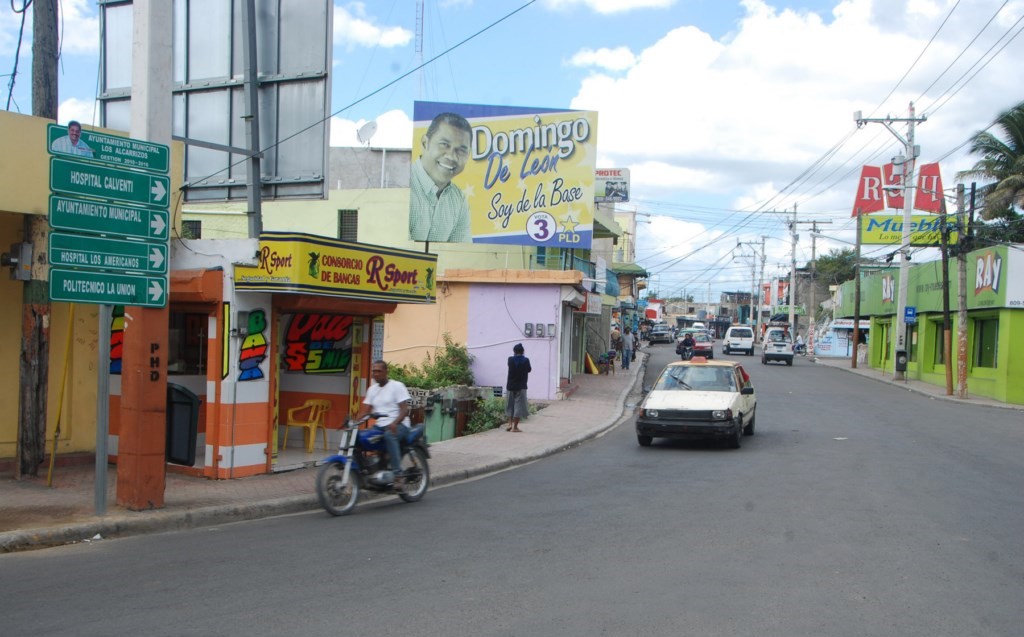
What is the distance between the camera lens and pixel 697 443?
17.2 m

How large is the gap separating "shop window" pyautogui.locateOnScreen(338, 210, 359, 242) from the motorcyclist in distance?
67.6 feet

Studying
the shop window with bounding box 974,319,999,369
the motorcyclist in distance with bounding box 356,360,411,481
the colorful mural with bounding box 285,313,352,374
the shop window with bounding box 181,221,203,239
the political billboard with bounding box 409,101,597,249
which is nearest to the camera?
the motorcyclist in distance with bounding box 356,360,411,481

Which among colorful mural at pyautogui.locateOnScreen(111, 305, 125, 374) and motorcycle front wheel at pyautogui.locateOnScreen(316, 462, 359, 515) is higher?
colorful mural at pyautogui.locateOnScreen(111, 305, 125, 374)

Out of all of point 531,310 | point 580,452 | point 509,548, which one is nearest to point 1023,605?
point 509,548

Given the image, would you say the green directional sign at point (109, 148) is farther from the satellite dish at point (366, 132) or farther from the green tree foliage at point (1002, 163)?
the green tree foliage at point (1002, 163)

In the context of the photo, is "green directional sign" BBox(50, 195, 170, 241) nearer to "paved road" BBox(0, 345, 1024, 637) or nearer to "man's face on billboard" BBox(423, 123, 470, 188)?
"paved road" BBox(0, 345, 1024, 637)

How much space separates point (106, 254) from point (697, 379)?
11.4 m

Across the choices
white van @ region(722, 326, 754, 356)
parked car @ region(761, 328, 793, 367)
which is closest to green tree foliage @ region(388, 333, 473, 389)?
parked car @ region(761, 328, 793, 367)

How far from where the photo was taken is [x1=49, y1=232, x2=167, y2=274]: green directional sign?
8508 mm

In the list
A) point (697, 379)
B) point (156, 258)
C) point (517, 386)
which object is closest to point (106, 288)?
point (156, 258)

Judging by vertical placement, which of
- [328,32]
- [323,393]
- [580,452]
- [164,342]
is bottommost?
[580,452]

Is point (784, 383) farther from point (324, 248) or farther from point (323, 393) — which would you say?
point (324, 248)

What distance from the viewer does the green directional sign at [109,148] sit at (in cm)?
855

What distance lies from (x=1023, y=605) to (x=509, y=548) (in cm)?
406
